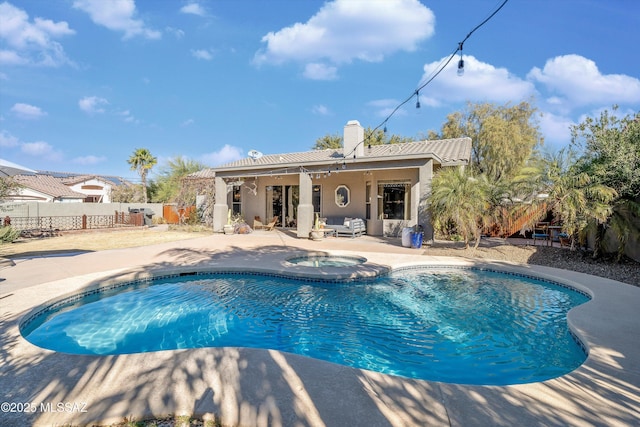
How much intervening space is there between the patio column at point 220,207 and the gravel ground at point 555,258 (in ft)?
37.6

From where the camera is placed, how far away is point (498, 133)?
24.5m

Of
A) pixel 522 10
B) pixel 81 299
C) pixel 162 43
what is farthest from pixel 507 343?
pixel 162 43

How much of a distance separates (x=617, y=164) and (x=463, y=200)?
4034 millimetres

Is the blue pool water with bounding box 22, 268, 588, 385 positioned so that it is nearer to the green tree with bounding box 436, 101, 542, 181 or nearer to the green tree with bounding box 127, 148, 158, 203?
the green tree with bounding box 436, 101, 542, 181

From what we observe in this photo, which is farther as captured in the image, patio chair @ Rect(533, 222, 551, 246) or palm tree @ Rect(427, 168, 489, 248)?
patio chair @ Rect(533, 222, 551, 246)

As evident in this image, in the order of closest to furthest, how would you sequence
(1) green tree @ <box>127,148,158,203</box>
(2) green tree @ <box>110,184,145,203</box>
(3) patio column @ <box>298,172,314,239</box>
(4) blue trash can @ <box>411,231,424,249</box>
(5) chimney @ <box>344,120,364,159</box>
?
A: (4) blue trash can @ <box>411,231,424,249</box> → (3) patio column @ <box>298,172,314,239</box> → (5) chimney @ <box>344,120,364,159</box> → (1) green tree @ <box>127,148,158,203</box> → (2) green tree @ <box>110,184,145,203</box>

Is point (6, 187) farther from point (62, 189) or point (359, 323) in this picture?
point (62, 189)

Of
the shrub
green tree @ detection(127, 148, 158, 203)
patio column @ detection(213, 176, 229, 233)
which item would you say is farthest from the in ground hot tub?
green tree @ detection(127, 148, 158, 203)

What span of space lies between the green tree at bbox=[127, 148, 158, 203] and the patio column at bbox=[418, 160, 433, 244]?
30623mm

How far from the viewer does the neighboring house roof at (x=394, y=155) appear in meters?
13.9

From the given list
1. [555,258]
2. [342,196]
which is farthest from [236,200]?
[555,258]

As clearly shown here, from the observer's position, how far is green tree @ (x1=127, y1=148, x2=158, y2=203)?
33875 millimetres

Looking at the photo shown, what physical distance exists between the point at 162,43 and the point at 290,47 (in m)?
7.64

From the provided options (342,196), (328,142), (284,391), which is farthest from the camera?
(328,142)
